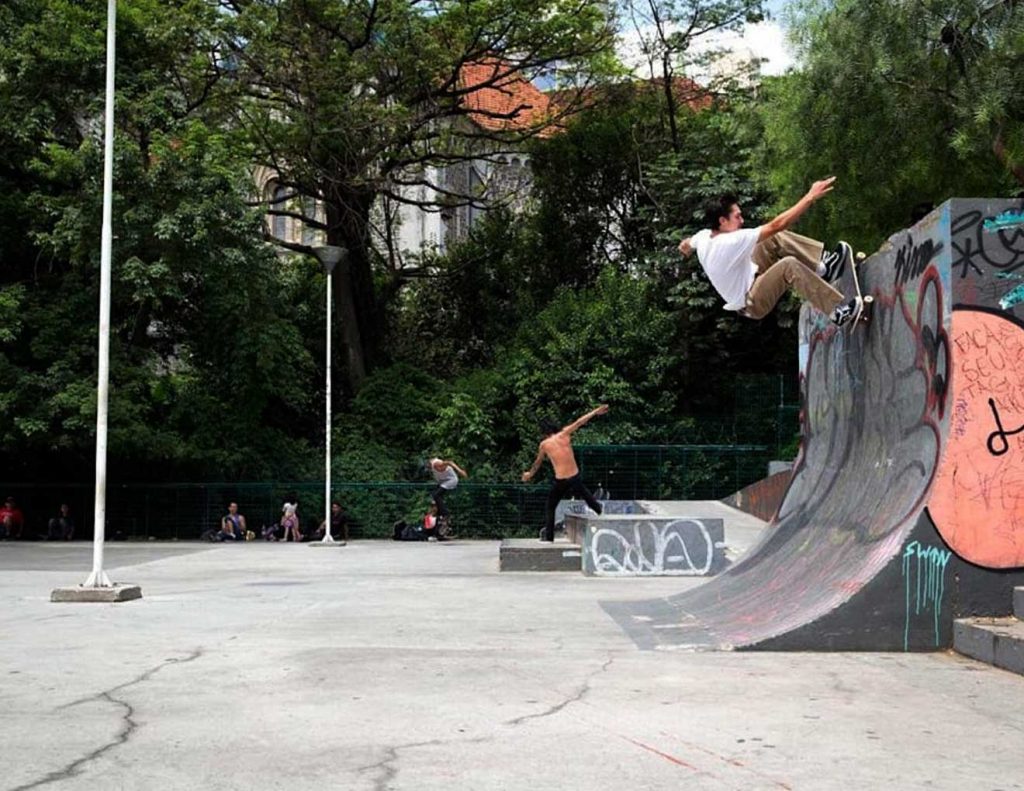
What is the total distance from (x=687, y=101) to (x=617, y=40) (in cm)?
367

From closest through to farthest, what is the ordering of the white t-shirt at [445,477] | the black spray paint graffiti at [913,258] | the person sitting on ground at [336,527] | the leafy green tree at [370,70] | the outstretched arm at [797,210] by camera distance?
the outstretched arm at [797,210] < the black spray paint graffiti at [913,258] < the white t-shirt at [445,477] < the person sitting on ground at [336,527] < the leafy green tree at [370,70]

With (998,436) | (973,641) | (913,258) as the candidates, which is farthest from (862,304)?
(973,641)

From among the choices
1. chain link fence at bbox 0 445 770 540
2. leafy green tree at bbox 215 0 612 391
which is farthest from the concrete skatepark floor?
leafy green tree at bbox 215 0 612 391

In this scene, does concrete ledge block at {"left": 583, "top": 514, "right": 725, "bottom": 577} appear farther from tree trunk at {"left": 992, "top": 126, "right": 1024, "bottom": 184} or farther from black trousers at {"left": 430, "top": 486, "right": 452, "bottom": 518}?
black trousers at {"left": 430, "top": 486, "right": 452, "bottom": 518}

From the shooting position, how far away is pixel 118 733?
17.4ft

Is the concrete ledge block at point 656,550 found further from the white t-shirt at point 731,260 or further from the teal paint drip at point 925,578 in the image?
the teal paint drip at point 925,578

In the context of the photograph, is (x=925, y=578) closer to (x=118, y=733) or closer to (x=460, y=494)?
(x=118, y=733)

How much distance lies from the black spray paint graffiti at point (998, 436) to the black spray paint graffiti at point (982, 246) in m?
0.96

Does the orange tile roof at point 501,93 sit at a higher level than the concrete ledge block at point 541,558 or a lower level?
higher

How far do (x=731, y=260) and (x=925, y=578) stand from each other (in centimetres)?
269

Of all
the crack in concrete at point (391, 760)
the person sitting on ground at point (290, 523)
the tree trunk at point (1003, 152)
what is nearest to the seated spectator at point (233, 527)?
the person sitting on ground at point (290, 523)

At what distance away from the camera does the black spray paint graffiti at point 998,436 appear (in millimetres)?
7723

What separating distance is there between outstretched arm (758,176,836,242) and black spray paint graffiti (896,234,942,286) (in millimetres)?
841

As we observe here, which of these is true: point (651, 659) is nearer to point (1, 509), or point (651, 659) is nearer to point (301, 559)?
point (301, 559)
